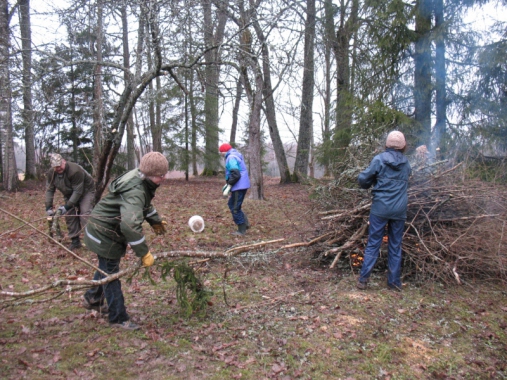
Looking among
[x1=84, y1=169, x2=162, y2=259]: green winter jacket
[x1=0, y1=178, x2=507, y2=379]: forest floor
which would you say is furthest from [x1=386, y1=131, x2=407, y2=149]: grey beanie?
[x1=84, y1=169, x2=162, y2=259]: green winter jacket

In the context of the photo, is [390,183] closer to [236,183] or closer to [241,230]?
[236,183]

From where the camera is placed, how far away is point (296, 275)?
205 inches

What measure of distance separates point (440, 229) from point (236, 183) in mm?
3630

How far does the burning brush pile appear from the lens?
4828 mm

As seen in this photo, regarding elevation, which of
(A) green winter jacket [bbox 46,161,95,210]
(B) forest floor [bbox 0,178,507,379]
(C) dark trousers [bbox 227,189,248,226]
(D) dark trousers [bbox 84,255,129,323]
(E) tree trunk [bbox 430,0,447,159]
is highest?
(E) tree trunk [bbox 430,0,447,159]

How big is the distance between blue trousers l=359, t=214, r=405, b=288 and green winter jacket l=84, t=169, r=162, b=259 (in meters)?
2.53

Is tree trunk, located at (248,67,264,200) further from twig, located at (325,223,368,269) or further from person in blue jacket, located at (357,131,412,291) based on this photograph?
person in blue jacket, located at (357,131,412,291)

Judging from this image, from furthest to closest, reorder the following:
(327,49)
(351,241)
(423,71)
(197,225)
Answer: (327,49) < (423,71) < (197,225) < (351,241)

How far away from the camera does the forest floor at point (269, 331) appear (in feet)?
10.2

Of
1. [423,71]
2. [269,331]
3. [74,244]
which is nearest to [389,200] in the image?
[269,331]

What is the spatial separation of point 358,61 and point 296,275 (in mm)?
8277

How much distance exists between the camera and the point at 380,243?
4.57 m

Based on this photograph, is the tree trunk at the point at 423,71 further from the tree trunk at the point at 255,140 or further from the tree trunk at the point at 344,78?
the tree trunk at the point at 255,140

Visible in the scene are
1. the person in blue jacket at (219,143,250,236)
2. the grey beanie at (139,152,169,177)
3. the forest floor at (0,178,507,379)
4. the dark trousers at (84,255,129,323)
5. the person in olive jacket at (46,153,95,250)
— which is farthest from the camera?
the person in blue jacket at (219,143,250,236)
